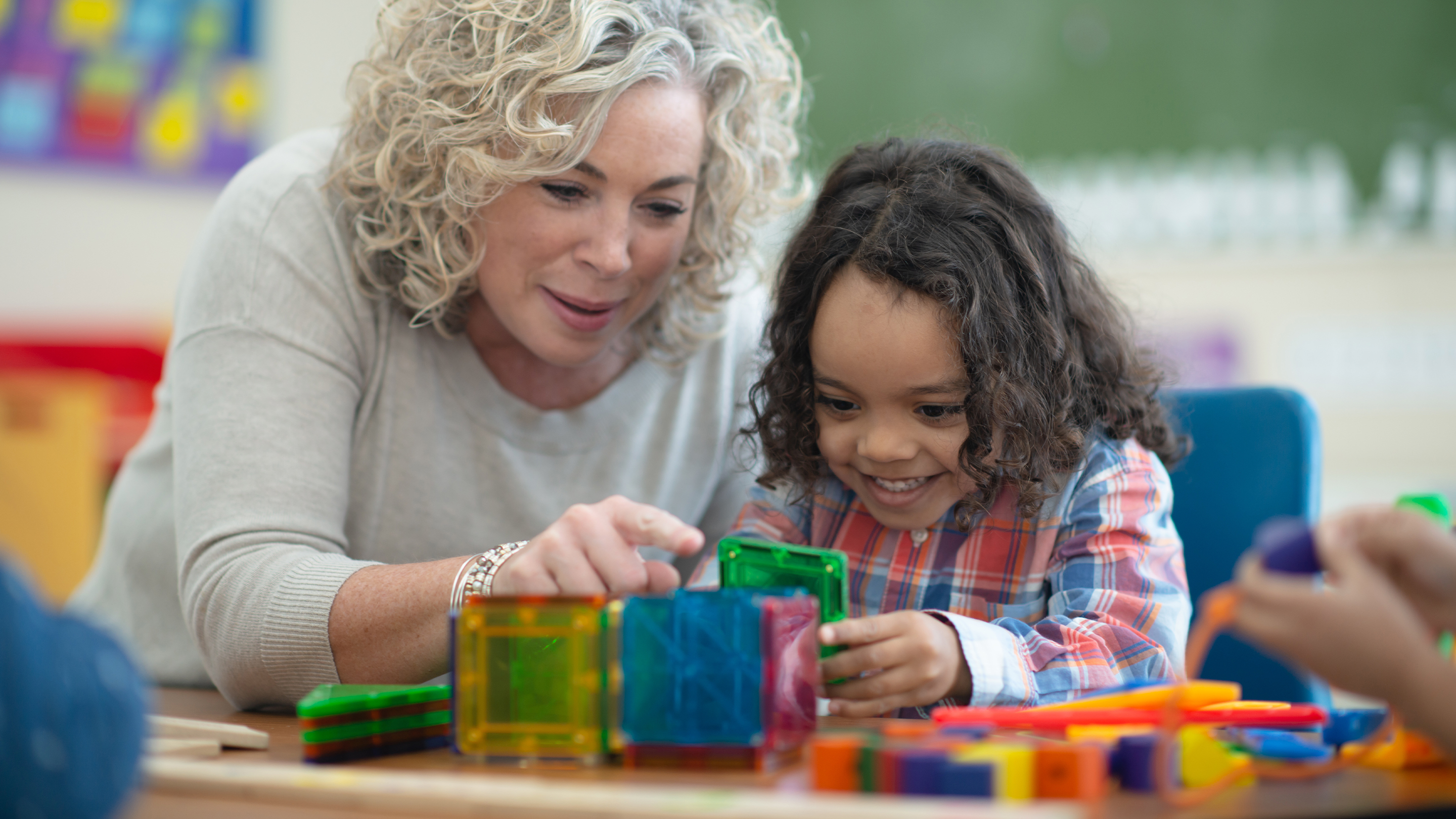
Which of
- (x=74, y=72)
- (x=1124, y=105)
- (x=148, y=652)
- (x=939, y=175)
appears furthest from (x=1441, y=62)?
(x=74, y=72)

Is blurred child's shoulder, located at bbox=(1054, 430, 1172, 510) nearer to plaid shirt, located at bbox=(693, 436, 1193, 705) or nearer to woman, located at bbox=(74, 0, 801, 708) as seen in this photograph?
plaid shirt, located at bbox=(693, 436, 1193, 705)

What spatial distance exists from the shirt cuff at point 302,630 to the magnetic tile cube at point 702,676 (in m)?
0.40

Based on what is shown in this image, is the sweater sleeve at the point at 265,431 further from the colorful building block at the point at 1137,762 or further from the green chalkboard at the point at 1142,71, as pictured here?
the green chalkboard at the point at 1142,71

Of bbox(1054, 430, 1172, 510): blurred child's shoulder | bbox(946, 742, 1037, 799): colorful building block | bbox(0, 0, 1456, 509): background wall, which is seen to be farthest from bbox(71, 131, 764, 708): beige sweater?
bbox(0, 0, 1456, 509): background wall

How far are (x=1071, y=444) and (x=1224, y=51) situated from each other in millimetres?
2703

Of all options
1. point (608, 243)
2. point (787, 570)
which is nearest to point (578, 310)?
point (608, 243)

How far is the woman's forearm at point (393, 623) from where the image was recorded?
2.73 ft

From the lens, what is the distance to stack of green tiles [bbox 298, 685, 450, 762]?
60cm

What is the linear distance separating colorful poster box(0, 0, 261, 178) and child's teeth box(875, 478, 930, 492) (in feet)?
9.63

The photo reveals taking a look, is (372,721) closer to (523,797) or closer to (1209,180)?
(523,797)

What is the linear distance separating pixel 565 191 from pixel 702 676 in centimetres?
61

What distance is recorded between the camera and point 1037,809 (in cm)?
45

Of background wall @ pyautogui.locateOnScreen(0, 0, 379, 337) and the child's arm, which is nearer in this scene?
the child's arm

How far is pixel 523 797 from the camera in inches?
19.3
